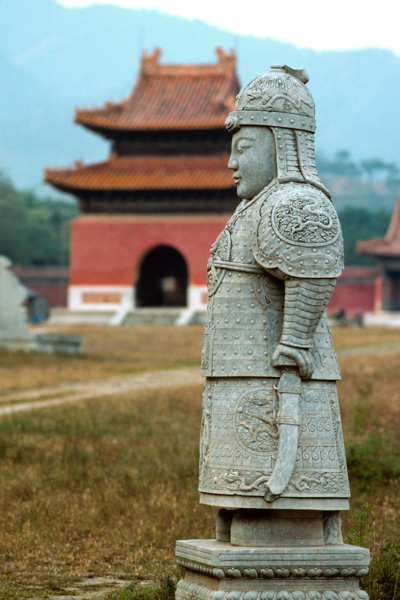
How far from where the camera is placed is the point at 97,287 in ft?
118

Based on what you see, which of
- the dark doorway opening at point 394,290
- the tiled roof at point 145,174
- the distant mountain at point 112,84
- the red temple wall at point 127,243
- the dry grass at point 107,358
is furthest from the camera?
the distant mountain at point 112,84

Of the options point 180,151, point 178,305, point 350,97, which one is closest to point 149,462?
point 180,151

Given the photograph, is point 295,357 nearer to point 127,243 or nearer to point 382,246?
point 127,243

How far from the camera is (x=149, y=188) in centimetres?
3378

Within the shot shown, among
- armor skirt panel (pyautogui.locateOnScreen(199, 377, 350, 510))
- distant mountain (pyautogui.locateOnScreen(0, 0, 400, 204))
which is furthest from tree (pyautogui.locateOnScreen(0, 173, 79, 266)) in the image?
distant mountain (pyautogui.locateOnScreen(0, 0, 400, 204))

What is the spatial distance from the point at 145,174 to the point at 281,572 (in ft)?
100

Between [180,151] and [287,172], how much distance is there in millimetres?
30522

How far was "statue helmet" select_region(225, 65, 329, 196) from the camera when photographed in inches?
191

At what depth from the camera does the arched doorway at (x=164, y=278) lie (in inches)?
1489

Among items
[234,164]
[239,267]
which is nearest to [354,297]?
[234,164]

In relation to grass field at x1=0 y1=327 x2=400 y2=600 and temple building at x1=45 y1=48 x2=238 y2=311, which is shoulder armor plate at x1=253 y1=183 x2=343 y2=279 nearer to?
grass field at x1=0 y1=327 x2=400 y2=600

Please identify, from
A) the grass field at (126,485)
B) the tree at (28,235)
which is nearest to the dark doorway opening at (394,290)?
the tree at (28,235)

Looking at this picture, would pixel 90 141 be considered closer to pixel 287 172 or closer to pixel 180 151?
pixel 180 151

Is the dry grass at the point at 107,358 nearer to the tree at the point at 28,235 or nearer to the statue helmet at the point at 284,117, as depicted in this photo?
the statue helmet at the point at 284,117
